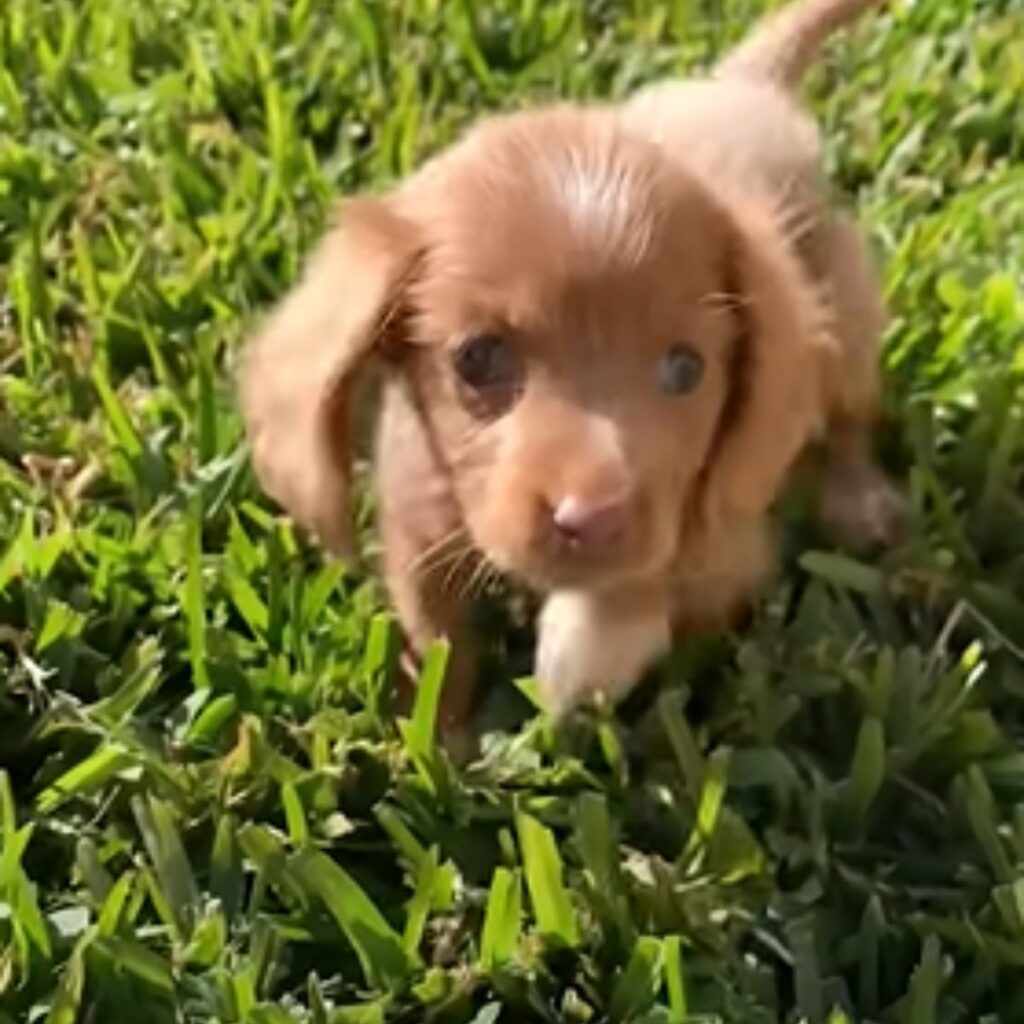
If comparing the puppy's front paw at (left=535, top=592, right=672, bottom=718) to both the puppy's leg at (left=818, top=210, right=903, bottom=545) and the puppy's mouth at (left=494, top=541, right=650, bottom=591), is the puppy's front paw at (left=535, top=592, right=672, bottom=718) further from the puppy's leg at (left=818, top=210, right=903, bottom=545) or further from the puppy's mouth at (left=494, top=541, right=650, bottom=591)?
the puppy's leg at (left=818, top=210, right=903, bottom=545)

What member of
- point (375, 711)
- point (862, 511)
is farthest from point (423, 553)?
point (862, 511)

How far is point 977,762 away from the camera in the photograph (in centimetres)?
230

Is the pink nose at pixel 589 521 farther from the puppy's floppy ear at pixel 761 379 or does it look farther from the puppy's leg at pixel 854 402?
the puppy's leg at pixel 854 402

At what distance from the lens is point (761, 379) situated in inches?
84.5

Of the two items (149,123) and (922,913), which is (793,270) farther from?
(149,123)

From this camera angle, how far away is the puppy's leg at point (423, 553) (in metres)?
2.21

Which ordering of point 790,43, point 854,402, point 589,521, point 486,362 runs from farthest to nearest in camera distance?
point 790,43 < point 854,402 < point 486,362 < point 589,521

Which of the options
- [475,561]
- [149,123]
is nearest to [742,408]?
[475,561]

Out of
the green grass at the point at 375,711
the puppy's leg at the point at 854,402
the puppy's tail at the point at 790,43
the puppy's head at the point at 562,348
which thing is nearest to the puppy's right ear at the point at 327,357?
the puppy's head at the point at 562,348

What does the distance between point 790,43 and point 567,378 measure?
100 centimetres

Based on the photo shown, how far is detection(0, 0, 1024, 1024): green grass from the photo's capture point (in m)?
2.09

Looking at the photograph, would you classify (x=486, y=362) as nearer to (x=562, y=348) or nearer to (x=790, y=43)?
(x=562, y=348)

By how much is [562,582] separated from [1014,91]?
56.6 inches

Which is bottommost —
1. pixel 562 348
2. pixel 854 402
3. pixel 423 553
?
pixel 854 402
